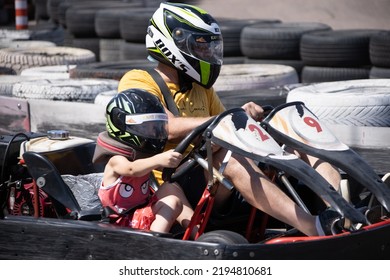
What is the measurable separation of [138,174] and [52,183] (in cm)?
44

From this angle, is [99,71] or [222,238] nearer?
[222,238]

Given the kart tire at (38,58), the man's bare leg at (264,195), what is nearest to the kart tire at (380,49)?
the kart tire at (38,58)

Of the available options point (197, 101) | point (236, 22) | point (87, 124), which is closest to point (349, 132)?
point (197, 101)

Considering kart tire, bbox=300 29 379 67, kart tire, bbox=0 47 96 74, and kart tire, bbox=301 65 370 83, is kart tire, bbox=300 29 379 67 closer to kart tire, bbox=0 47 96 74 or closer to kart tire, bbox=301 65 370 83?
kart tire, bbox=301 65 370 83

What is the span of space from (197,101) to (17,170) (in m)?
0.89

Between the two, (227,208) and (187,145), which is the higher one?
(187,145)

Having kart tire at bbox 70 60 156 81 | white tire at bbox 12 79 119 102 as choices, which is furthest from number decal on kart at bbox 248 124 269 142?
kart tire at bbox 70 60 156 81

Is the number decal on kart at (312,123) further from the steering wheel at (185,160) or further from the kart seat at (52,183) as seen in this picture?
the kart seat at (52,183)

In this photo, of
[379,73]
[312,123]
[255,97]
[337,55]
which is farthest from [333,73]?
[312,123]

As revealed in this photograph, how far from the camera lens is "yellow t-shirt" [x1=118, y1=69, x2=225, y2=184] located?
4410 mm

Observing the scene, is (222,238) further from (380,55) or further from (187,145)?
(380,55)
